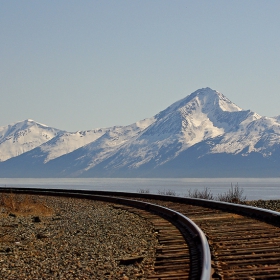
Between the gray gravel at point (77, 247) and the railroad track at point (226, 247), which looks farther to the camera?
the gray gravel at point (77, 247)

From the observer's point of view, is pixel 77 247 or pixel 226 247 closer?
pixel 226 247

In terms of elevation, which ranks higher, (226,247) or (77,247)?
(226,247)

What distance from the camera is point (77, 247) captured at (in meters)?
11.7

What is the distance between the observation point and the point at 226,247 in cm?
991

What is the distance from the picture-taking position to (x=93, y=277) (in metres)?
8.62

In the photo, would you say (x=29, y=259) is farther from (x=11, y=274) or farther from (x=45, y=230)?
(x=45, y=230)

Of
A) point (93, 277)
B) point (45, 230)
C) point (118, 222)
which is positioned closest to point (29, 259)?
point (93, 277)

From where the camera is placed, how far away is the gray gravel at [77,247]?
9.06m

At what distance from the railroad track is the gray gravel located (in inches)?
14.7

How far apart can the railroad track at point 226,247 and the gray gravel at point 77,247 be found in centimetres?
37

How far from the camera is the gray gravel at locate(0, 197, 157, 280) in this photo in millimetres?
9062

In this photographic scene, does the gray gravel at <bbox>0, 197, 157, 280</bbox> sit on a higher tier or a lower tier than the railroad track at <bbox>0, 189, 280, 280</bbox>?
lower

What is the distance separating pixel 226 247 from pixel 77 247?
115 inches

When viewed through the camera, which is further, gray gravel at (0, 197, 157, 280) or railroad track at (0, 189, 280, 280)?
gray gravel at (0, 197, 157, 280)
